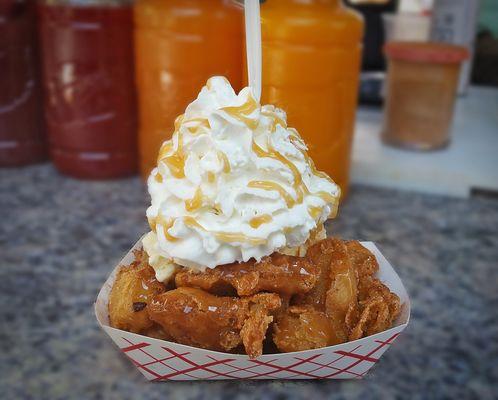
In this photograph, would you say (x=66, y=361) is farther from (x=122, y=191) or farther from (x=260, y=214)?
(x=122, y=191)

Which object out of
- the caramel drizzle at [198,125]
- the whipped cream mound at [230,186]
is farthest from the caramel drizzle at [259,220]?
the caramel drizzle at [198,125]

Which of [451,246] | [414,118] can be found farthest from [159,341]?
[414,118]

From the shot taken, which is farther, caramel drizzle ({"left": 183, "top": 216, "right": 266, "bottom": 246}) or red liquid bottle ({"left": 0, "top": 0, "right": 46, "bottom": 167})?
red liquid bottle ({"left": 0, "top": 0, "right": 46, "bottom": 167})

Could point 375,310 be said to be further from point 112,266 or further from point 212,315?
point 112,266

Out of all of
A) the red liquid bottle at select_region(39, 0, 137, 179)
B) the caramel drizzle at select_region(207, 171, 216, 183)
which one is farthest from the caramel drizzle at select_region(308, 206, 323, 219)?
the red liquid bottle at select_region(39, 0, 137, 179)

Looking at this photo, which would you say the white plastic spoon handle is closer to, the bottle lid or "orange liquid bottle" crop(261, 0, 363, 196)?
"orange liquid bottle" crop(261, 0, 363, 196)
